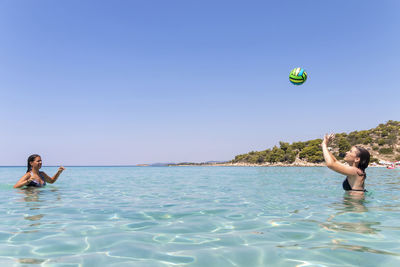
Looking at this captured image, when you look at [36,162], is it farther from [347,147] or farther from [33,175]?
[347,147]

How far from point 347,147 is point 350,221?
10598 centimetres

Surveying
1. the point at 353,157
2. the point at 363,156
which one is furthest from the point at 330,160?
the point at 363,156

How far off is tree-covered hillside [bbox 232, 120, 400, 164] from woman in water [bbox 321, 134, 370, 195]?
98.0m

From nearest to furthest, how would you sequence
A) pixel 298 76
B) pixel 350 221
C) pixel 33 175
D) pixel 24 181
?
pixel 350 221
pixel 24 181
pixel 33 175
pixel 298 76

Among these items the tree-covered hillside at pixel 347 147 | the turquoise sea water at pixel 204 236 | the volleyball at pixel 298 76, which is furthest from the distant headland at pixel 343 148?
the turquoise sea water at pixel 204 236

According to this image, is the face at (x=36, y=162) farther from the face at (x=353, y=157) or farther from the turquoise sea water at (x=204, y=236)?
the face at (x=353, y=157)

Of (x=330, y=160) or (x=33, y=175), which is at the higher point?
(x=330, y=160)

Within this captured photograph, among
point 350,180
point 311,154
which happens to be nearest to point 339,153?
point 311,154

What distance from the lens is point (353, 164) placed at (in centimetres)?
771

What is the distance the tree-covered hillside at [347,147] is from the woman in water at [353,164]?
98.0 metres

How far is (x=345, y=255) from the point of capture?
10.8 feet

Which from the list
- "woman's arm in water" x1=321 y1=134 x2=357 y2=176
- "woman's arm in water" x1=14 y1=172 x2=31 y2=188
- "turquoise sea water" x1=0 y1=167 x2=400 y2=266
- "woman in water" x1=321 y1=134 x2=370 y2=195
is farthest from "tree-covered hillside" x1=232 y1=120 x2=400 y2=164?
"woman's arm in water" x1=14 y1=172 x2=31 y2=188

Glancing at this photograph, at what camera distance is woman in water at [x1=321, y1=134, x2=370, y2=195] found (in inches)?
275

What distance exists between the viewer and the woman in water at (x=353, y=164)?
699cm
